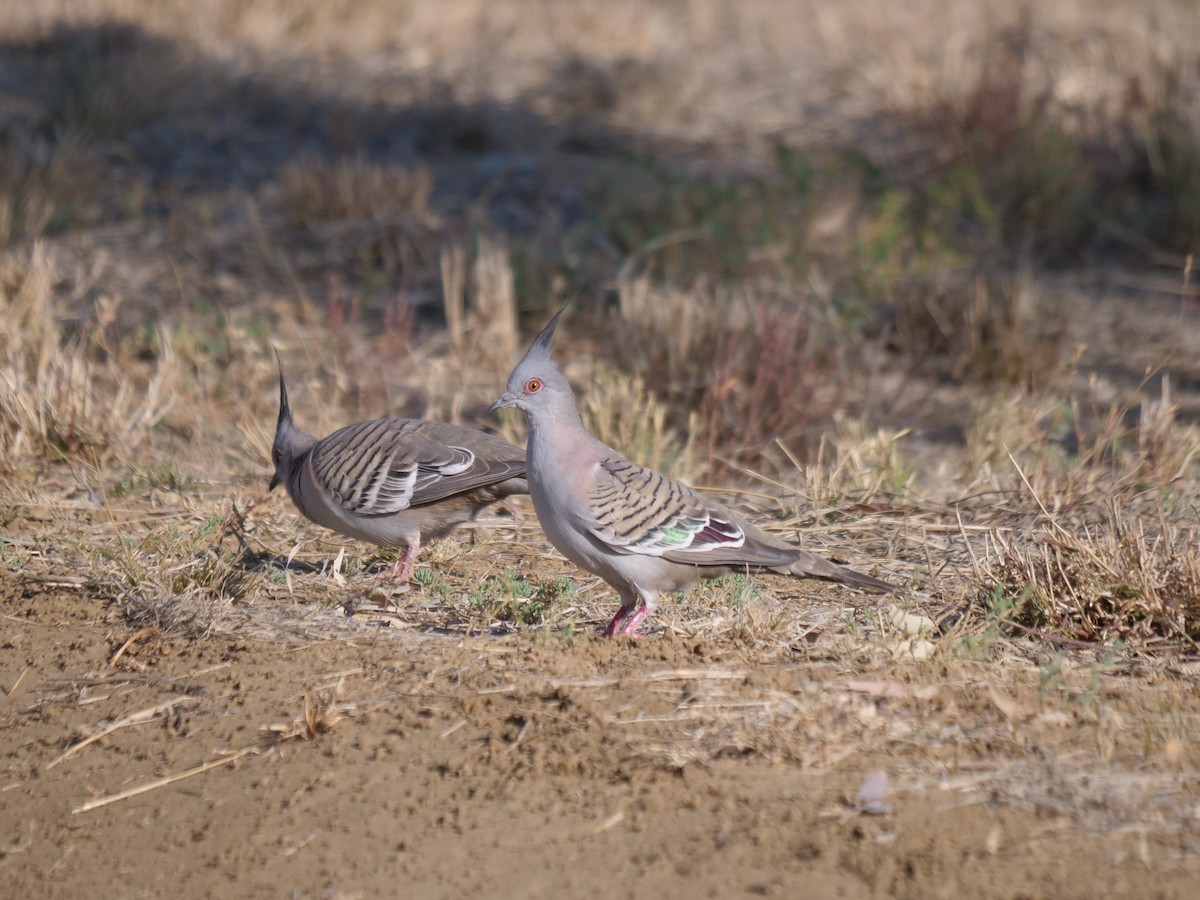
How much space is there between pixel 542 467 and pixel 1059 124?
24.5 ft

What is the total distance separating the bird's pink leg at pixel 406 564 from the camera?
4.77 metres

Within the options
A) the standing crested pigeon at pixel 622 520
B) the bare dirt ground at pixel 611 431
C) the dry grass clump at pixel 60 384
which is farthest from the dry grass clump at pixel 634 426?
the dry grass clump at pixel 60 384

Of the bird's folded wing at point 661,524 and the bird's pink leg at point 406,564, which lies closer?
the bird's folded wing at point 661,524

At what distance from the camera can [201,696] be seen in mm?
3857

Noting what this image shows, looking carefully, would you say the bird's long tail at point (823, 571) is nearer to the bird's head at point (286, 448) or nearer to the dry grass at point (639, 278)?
the dry grass at point (639, 278)

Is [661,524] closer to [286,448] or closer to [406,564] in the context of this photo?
[406,564]

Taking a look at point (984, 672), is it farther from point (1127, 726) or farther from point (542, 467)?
point (542, 467)

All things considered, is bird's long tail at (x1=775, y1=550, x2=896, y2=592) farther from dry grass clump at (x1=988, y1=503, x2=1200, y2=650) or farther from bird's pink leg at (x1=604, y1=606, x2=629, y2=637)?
bird's pink leg at (x1=604, y1=606, x2=629, y2=637)

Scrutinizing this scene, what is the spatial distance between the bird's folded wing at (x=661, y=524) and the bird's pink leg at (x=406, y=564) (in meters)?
1.01

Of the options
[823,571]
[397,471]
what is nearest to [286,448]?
[397,471]

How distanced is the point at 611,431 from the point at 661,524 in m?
2.17

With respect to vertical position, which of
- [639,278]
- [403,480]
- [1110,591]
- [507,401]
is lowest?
[639,278]

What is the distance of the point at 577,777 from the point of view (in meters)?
3.27

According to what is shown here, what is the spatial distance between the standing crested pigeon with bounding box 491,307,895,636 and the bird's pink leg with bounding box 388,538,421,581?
2.92 ft
